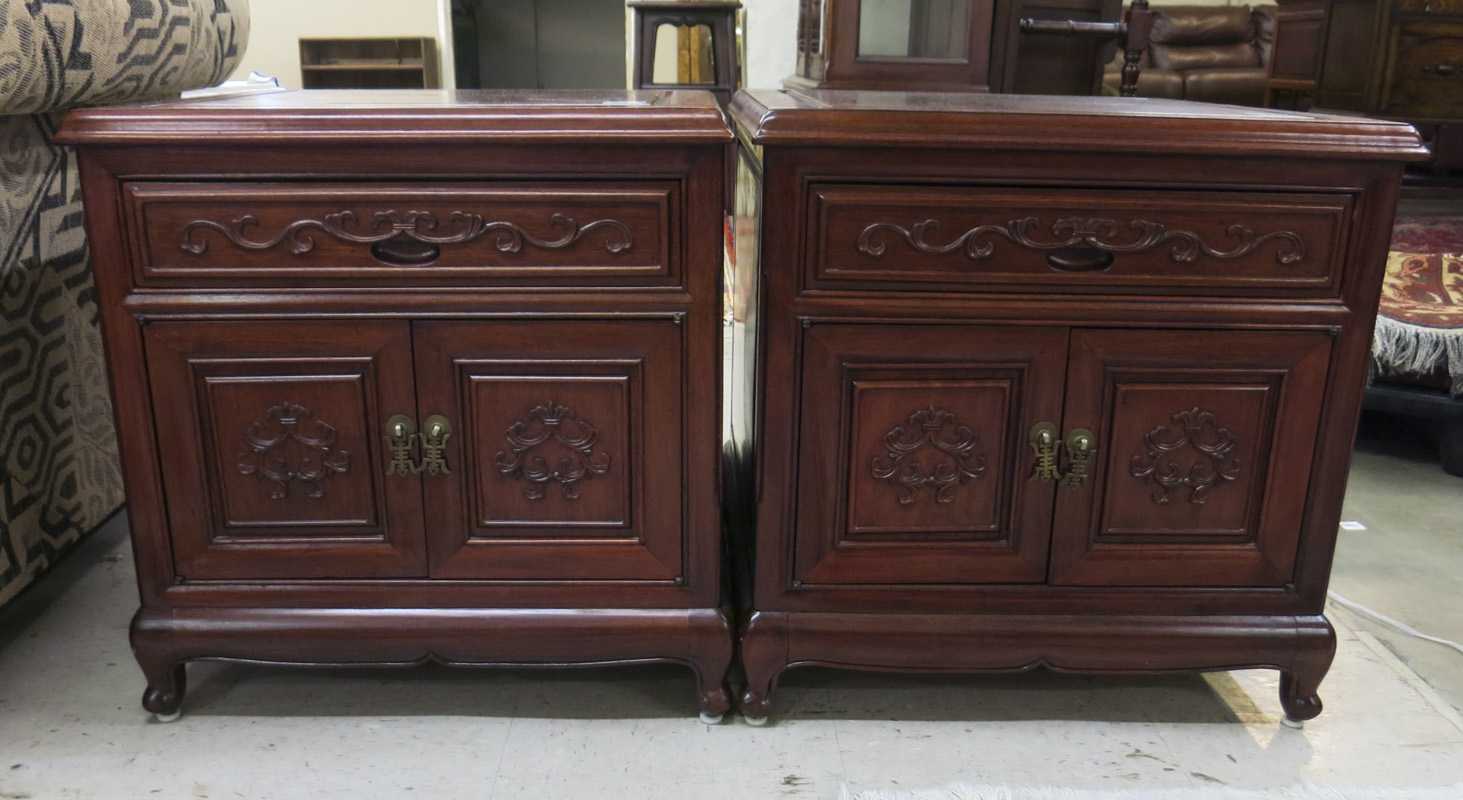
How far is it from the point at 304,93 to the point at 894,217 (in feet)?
2.26

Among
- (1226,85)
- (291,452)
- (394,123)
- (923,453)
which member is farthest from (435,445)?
(1226,85)

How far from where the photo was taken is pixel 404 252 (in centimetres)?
96

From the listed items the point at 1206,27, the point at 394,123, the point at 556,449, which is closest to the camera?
the point at 394,123

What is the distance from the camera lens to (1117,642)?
3.48ft

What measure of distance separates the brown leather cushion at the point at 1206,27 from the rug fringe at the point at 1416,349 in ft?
15.2

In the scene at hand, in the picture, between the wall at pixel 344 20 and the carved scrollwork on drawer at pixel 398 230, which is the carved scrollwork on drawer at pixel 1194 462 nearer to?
the carved scrollwork on drawer at pixel 398 230

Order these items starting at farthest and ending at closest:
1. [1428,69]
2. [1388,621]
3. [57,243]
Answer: [1428,69]
[1388,621]
[57,243]

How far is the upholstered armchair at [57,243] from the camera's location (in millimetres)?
984

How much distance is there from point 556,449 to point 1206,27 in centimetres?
595

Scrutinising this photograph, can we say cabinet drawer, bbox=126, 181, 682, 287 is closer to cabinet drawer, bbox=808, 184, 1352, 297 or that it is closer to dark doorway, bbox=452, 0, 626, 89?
cabinet drawer, bbox=808, 184, 1352, 297

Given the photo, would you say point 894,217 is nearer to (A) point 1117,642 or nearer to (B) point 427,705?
(A) point 1117,642

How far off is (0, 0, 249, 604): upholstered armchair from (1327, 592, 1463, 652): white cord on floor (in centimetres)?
149

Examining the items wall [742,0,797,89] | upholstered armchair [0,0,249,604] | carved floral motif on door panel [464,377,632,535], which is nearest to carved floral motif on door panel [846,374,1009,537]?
carved floral motif on door panel [464,377,632,535]

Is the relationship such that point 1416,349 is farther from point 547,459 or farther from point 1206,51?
point 1206,51
